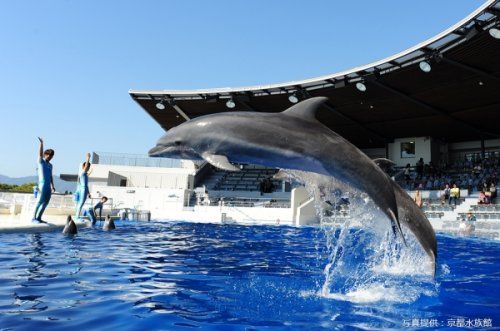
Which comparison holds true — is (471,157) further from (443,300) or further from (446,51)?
(443,300)

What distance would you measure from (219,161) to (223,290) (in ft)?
5.24

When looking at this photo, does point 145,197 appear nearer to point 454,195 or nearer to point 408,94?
point 408,94

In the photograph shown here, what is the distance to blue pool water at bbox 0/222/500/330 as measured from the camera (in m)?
3.26

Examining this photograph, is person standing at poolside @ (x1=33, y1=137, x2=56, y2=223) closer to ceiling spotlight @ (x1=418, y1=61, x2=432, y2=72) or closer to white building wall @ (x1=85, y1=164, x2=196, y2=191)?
ceiling spotlight @ (x1=418, y1=61, x2=432, y2=72)

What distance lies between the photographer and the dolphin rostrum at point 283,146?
3.63 metres

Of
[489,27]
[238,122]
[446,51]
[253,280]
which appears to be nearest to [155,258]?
[253,280]

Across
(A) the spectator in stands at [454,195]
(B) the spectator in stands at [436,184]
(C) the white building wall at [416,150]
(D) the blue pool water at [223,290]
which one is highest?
(C) the white building wall at [416,150]

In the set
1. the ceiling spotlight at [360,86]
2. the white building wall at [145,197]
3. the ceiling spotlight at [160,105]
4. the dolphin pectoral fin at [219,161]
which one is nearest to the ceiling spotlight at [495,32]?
the ceiling spotlight at [360,86]

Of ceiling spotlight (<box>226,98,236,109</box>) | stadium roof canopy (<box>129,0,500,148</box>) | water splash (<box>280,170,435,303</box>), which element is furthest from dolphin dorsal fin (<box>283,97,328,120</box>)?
ceiling spotlight (<box>226,98,236,109</box>)

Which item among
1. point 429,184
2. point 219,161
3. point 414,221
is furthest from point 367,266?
point 429,184

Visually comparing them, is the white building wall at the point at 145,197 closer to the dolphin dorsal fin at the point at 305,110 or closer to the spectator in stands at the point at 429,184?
Result: the spectator in stands at the point at 429,184

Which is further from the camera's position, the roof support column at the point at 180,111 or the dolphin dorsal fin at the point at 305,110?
the roof support column at the point at 180,111

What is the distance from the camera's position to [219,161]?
11.8ft

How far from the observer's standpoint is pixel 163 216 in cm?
2166
